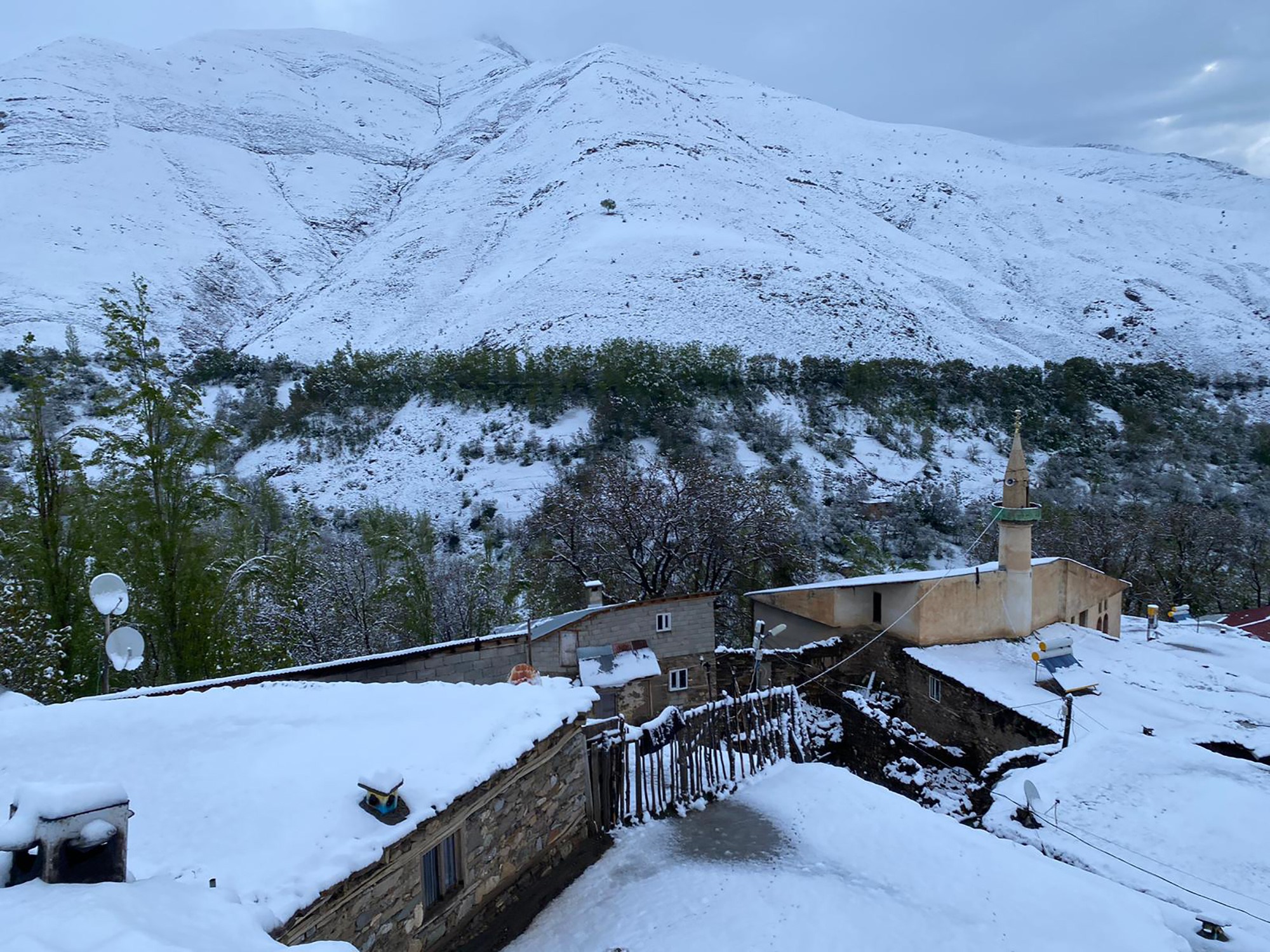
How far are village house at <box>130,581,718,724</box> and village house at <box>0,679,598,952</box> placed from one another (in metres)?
4.77

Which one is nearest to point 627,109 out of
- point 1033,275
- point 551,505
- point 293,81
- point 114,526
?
point 1033,275

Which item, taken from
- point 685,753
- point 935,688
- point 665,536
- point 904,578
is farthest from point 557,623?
point 935,688

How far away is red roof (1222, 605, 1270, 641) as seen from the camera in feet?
66.9

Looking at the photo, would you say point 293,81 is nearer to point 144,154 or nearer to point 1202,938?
point 144,154

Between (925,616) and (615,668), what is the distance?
775 centimetres

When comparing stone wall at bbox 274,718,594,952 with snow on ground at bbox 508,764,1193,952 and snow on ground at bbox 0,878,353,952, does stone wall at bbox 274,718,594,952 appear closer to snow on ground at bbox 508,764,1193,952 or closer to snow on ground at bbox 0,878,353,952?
snow on ground at bbox 508,764,1193,952

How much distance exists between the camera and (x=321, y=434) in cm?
3900

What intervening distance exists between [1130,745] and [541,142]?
3143 inches

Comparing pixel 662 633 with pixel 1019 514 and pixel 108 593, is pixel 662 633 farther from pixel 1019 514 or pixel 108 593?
pixel 108 593

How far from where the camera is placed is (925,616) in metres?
17.4

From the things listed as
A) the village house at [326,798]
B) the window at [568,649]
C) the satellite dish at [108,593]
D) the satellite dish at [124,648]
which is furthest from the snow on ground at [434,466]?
the village house at [326,798]

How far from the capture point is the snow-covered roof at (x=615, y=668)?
1483 cm

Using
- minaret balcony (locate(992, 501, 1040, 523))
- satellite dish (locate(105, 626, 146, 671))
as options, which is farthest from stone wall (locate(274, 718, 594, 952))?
minaret balcony (locate(992, 501, 1040, 523))

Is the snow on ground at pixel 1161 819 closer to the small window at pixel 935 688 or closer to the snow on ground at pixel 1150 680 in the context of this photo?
the snow on ground at pixel 1150 680
